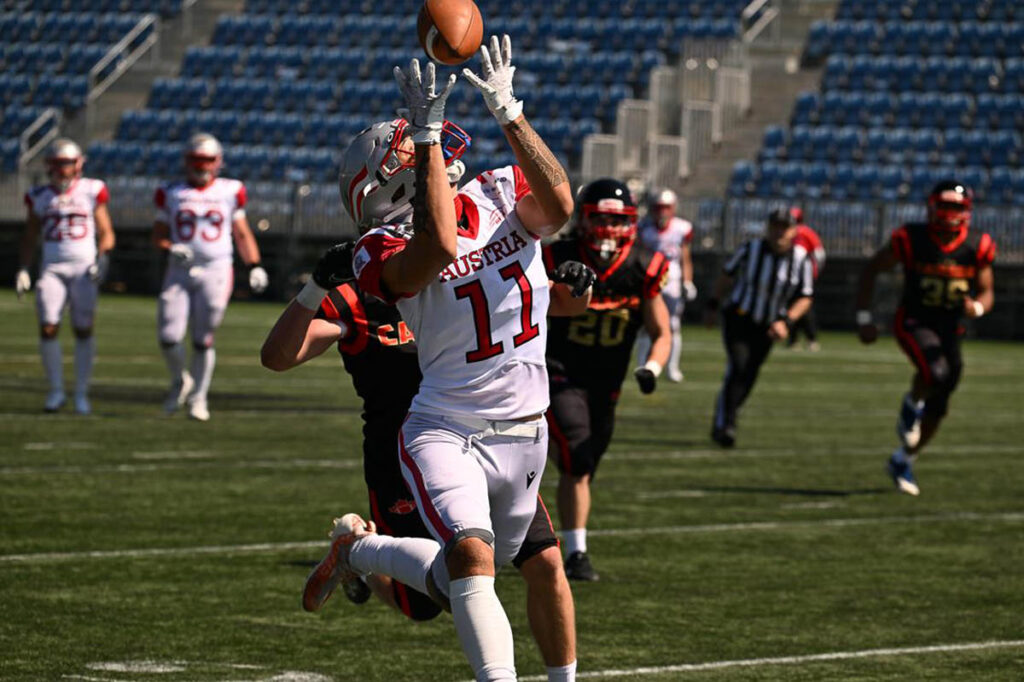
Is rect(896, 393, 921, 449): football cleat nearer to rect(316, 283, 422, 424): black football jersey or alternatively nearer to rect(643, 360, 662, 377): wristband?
rect(643, 360, 662, 377): wristband

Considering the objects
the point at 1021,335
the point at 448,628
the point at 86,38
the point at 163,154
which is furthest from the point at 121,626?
the point at 86,38

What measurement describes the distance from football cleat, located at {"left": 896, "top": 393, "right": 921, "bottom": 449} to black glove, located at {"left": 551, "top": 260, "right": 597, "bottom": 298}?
18.7 feet

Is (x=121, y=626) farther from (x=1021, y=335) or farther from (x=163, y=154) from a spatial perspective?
(x=163, y=154)

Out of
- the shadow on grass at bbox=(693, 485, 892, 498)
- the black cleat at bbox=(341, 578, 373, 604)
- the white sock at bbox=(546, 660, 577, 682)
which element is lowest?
the shadow on grass at bbox=(693, 485, 892, 498)

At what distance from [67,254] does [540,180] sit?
937 cm

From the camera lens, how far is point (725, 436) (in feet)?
40.3

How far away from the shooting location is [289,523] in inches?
338

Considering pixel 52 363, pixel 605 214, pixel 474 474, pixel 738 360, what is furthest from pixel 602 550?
pixel 52 363

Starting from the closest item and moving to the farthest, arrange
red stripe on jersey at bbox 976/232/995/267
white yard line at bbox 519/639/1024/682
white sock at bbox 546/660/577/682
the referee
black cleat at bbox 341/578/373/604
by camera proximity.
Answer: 1. white sock at bbox 546/660/577/682
2. black cleat at bbox 341/578/373/604
3. white yard line at bbox 519/639/1024/682
4. red stripe on jersey at bbox 976/232/995/267
5. the referee

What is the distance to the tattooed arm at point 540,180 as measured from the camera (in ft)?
15.1

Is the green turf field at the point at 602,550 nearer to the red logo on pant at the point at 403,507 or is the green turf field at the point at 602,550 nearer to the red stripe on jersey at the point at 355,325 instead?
the red logo on pant at the point at 403,507

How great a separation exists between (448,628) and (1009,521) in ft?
12.5

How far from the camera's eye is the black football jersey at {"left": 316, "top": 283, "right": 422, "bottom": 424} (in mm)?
5250

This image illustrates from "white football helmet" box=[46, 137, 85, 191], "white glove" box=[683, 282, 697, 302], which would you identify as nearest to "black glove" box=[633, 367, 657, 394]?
"white football helmet" box=[46, 137, 85, 191]
